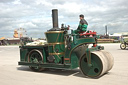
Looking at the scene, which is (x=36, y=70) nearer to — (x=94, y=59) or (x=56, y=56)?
(x=56, y=56)

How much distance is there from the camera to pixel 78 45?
6.70m

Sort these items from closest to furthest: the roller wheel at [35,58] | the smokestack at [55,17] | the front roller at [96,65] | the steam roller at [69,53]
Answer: the front roller at [96,65], the steam roller at [69,53], the smokestack at [55,17], the roller wheel at [35,58]

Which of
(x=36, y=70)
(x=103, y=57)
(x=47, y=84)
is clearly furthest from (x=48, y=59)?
(x=103, y=57)

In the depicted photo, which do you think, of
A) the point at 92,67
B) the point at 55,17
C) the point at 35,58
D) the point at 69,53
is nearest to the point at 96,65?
the point at 92,67

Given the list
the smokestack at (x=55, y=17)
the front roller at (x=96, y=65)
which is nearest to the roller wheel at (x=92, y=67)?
the front roller at (x=96, y=65)

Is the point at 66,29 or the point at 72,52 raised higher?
the point at 66,29

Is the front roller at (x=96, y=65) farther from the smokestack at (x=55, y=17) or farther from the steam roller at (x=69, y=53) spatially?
the smokestack at (x=55, y=17)

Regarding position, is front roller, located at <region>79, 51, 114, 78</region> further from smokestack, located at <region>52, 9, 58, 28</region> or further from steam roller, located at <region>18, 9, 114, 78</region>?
smokestack, located at <region>52, 9, 58, 28</region>

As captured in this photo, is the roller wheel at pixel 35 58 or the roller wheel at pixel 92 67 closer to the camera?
the roller wheel at pixel 92 67

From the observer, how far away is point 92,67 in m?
6.26

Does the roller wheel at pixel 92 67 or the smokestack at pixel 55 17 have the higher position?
the smokestack at pixel 55 17

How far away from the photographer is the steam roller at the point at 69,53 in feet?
20.4

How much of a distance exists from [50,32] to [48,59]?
1120 millimetres

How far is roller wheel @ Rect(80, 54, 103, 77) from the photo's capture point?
239 inches
